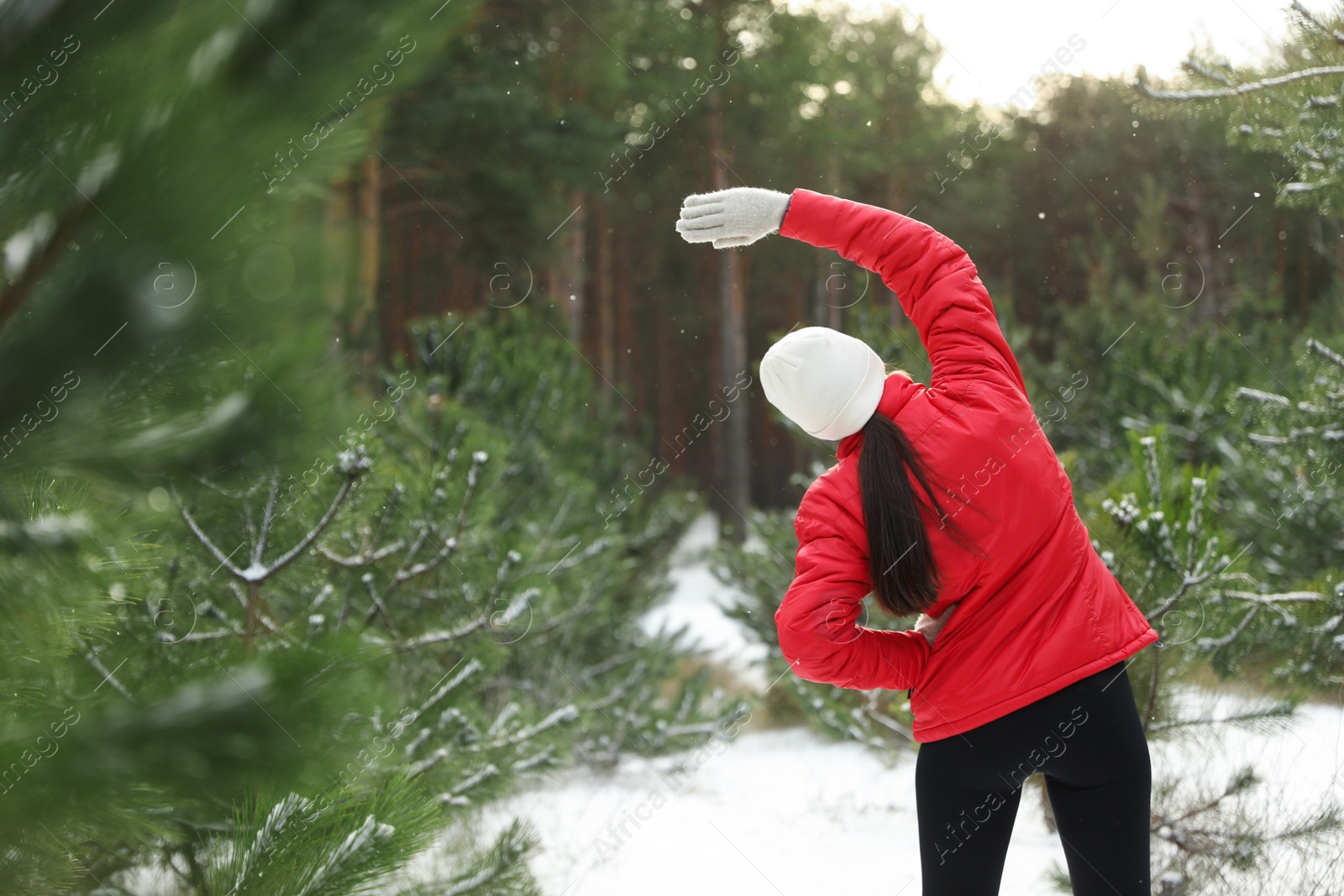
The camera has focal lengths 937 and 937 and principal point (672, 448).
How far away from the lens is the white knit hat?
1.75 meters

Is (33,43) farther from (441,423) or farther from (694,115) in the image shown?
(694,115)

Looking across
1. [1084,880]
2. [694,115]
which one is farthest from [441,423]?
[694,115]

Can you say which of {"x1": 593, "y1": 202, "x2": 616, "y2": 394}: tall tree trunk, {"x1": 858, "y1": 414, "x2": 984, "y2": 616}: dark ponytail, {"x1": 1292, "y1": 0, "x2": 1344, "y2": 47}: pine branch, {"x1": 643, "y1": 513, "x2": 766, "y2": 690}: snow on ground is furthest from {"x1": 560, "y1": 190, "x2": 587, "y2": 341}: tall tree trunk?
{"x1": 858, "y1": 414, "x2": 984, "y2": 616}: dark ponytail

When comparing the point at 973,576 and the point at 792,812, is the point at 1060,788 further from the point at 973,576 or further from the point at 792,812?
the point at 792,812

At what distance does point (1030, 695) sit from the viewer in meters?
1.71

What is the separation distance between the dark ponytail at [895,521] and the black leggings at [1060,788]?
301 millimetres

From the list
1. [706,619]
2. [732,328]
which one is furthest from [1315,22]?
[732,328]

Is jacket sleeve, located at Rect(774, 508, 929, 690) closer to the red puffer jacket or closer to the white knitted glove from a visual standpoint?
the red puffer jacket

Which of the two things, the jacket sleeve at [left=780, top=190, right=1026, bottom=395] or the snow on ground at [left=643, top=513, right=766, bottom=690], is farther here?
the snow on ground at [left=643, top=513, right=766, bottom=690]

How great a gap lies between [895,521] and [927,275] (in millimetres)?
572

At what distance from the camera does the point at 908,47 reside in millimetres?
14727

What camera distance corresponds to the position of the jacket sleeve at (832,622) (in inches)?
65.2

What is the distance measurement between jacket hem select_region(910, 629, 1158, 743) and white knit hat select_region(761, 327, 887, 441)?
57 cm

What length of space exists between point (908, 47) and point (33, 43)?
15787 mm
